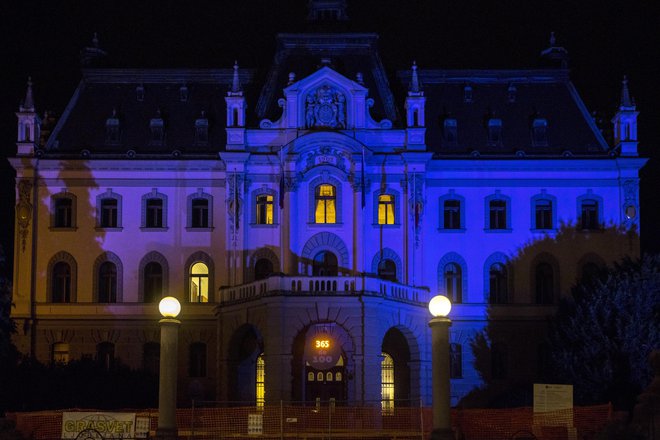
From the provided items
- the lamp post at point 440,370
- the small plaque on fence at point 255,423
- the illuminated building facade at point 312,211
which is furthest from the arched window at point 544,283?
the lamp post at point 440,370

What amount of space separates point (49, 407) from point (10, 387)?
6.34 ft

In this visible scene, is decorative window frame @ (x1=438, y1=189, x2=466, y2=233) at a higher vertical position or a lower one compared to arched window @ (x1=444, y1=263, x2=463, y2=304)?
higher

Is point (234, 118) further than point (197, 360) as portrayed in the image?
No

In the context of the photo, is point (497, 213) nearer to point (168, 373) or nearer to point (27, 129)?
point (27, 129)

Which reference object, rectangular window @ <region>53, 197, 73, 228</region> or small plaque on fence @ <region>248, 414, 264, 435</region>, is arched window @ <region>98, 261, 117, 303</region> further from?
small plaque on fence @ <region>248, 414, 264, 435</region>

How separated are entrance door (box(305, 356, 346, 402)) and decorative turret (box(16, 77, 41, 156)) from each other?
19888 mm

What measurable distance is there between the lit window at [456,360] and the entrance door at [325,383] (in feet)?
21.8

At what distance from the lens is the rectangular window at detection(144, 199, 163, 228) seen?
6103cm

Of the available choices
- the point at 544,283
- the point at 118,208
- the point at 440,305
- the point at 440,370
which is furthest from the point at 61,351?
the point at 440,305

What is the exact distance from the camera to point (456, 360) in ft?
197

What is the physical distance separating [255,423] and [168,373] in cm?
986

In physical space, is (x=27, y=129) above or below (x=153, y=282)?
above

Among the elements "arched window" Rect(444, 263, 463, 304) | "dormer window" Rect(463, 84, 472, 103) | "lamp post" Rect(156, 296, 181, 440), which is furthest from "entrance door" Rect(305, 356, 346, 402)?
"lamp post" Rect(156, 296, 181, 440)

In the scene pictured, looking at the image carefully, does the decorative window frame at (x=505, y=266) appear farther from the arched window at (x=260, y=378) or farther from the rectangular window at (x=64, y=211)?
the rectangular window at (x=64, y=211)
